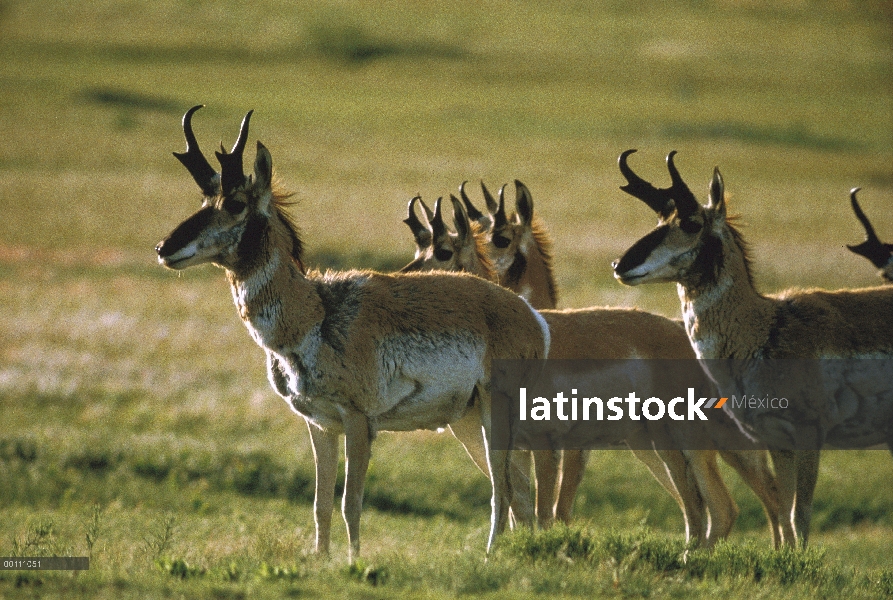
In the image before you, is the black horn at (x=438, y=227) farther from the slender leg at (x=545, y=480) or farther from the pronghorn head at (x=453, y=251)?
the slender leg at (x=545, y=480)

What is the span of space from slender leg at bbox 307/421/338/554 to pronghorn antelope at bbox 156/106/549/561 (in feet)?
0.04

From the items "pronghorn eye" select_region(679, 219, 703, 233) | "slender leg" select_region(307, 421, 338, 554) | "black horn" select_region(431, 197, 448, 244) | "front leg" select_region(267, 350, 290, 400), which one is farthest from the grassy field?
"black horn" select_region(431, 197, 448, 244)

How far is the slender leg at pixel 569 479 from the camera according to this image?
40.1ft

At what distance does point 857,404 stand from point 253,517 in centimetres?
706

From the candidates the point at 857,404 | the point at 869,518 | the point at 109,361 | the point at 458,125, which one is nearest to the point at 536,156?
the point at 458,125

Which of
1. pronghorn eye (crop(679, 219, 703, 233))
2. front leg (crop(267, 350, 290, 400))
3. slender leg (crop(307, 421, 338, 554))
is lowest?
slender leg (crop(307, 421, 338, 554))

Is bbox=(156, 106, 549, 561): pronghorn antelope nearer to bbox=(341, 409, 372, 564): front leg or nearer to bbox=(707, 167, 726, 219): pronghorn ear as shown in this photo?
bbox=(341, 409, 372, 564): front leg

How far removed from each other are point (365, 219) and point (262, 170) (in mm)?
32064

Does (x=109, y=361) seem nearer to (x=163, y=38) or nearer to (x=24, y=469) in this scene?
(x=24, y=469)

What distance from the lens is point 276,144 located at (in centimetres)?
6034

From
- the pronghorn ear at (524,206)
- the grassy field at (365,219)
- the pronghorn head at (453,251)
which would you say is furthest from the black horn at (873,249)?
the pronghorn head at (453,251)

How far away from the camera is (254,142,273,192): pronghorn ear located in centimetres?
948

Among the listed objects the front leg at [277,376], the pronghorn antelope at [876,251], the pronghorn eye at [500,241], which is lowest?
the front leg at [277,376]

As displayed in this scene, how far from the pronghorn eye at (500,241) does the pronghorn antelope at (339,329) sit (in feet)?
10.5
